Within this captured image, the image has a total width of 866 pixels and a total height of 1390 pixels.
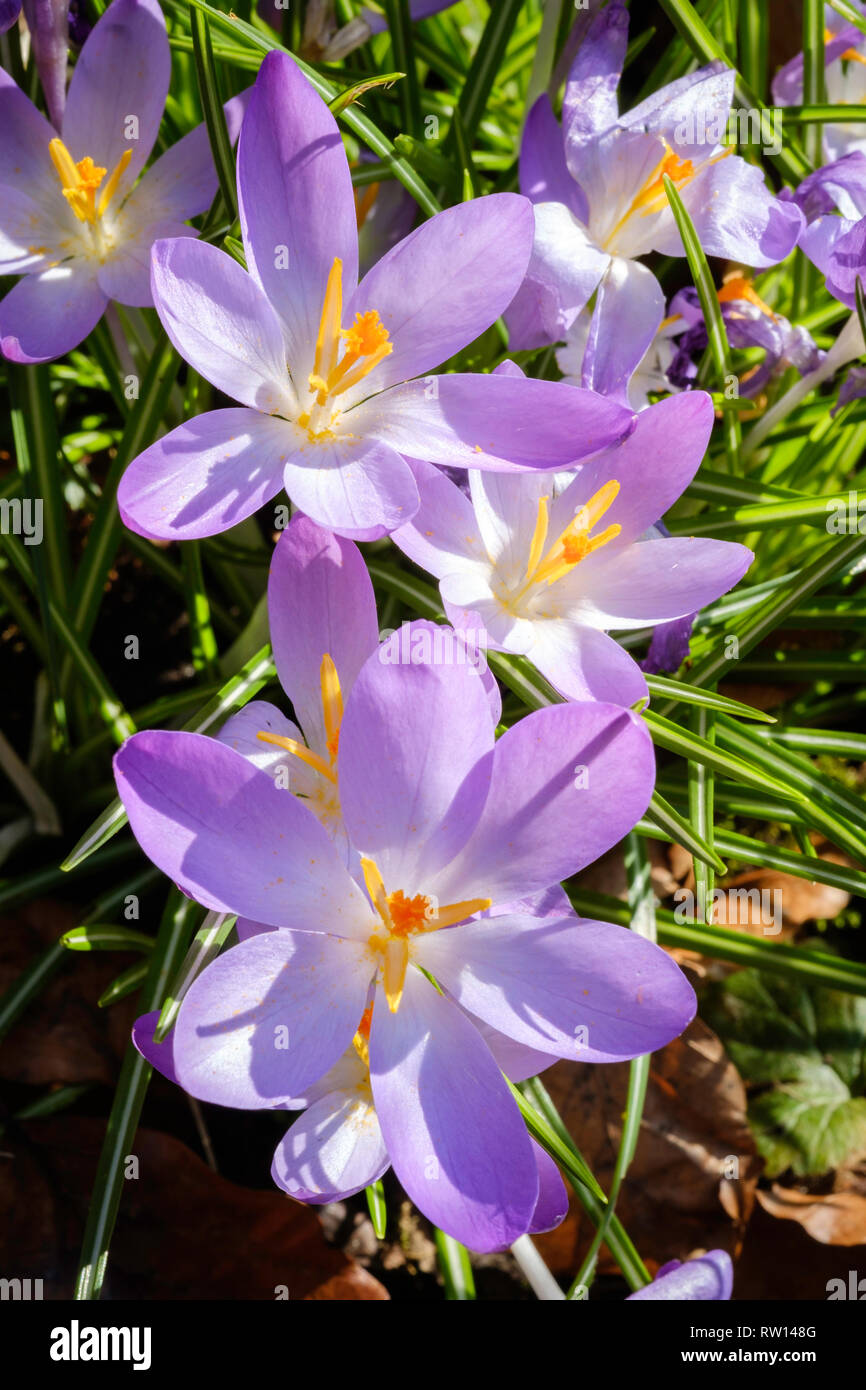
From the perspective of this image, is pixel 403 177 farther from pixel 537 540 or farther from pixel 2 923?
pixel 2 923

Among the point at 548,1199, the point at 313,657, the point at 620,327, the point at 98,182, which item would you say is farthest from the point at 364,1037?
the point at 98,182

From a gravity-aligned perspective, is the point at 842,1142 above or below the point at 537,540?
below

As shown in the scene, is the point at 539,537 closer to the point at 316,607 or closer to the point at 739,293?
the point at 316,607

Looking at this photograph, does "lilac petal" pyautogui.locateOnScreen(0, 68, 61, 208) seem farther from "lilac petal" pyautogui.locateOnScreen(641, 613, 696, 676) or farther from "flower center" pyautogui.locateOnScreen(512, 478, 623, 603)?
"lilac petal" pyautogui.locateOnScreen(641, 613, 696, 676)

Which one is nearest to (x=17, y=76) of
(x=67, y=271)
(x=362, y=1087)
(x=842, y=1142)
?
(x=67, y=271)

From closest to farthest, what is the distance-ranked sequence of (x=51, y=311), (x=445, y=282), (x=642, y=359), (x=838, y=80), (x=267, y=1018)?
(x=267, y=1018)
(x=445, y=282)
(x=51, y=311)
(x=642, y=359)
(x=838, y=80)

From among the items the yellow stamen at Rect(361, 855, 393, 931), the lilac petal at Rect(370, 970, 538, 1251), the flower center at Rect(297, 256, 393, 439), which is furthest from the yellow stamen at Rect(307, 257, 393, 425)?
the lilac petal at Rect(370, 970, 538, 1251)
